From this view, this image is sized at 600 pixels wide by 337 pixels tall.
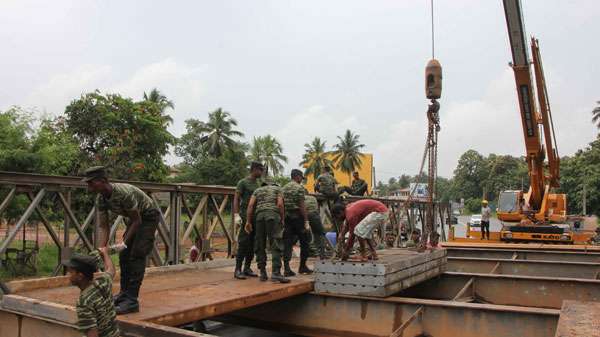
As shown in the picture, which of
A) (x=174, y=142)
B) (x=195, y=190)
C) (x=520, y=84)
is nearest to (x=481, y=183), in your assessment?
(x=174, y=142)

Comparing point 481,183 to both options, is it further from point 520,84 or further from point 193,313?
point 193,313

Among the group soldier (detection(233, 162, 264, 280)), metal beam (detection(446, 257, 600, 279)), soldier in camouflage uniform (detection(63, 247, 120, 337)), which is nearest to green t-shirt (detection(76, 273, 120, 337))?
soldier in camouflage uniform (detection(63, 247, 120, 337))

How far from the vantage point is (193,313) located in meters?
4.72

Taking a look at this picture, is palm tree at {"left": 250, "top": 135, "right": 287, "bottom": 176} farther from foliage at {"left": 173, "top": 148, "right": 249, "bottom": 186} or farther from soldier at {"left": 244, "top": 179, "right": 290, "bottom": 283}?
soldier at {"left": 244, "top": 179, "right": 290, "bottom": 283}

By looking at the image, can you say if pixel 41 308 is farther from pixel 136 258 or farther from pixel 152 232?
pixel 152 232

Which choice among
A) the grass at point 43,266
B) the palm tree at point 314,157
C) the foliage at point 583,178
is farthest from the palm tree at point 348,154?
the grass at point 43,266

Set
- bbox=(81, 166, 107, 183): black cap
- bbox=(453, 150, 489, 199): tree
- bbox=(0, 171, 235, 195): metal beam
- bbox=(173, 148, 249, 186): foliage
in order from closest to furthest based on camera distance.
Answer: bbox=(81, 166, 107, 183): black cap, bbox=(0, 171, 235, 195): metal beam, bbox=(173, 148, 249, 186): foliage, bbox=(453, 150, 489, 199): tree

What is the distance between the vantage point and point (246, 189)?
22.9 ft

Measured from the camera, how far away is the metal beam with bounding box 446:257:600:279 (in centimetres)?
955

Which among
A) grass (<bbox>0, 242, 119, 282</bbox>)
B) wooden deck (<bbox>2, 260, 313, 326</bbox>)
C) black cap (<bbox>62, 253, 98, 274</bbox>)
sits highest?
black cap (<bbox>62, 253, 98, 274</bbox>)

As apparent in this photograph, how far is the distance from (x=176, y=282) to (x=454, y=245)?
8.73 m

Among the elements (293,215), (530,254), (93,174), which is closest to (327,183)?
(293,215)

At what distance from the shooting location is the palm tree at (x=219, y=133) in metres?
52.7

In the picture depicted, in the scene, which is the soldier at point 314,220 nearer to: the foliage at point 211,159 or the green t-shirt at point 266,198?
the green t-shirt at point 266,198
